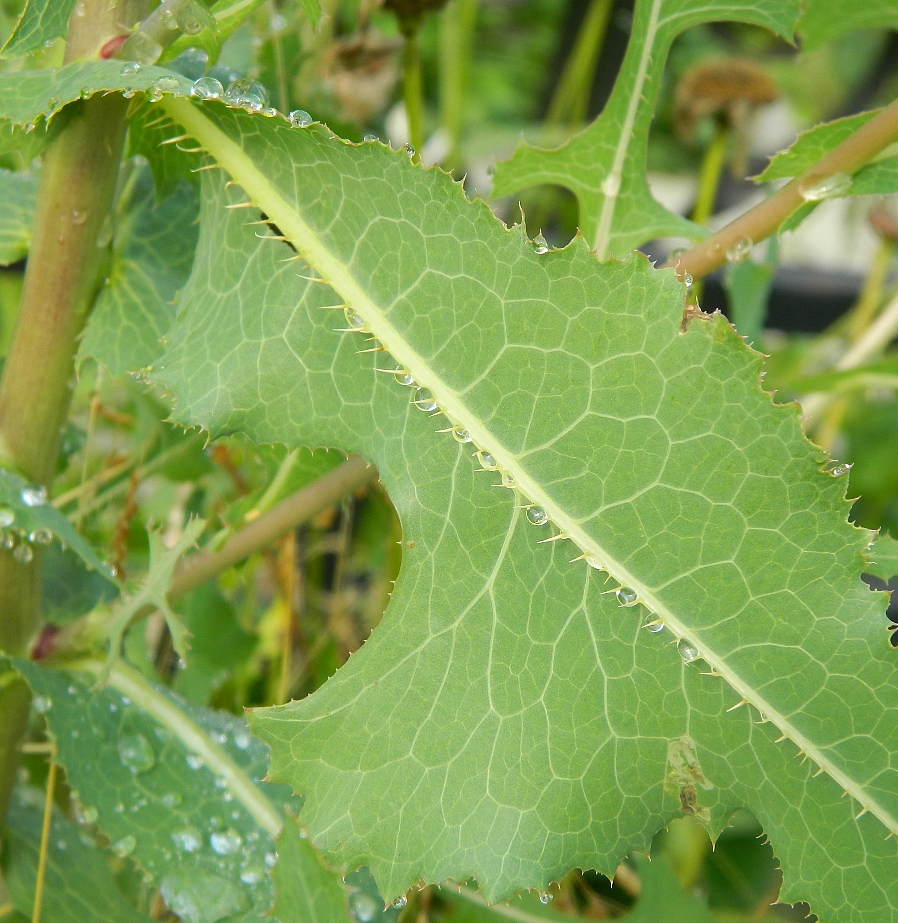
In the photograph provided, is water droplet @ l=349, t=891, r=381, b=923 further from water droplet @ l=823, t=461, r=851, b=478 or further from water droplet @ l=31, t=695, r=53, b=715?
water droplet @ l=823, t=461, r=851, b=478

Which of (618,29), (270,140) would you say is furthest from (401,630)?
(618,29)

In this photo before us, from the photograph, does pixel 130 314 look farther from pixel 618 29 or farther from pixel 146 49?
pixel 618 29

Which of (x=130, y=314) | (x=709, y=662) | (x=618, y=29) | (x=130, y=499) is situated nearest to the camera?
(x=709, y=662)

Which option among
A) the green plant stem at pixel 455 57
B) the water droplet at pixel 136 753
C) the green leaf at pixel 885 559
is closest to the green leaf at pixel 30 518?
the water droplet at pixel 136 753

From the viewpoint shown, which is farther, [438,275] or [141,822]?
[141,822]

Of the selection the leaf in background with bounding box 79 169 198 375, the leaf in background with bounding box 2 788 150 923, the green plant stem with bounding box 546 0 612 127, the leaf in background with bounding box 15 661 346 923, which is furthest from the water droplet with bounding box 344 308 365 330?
the green plant stem with bounding box 546 0 612 127

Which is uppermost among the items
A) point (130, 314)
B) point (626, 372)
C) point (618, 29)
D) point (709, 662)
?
point (618, 29)

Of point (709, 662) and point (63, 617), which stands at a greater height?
point (63, 617)
